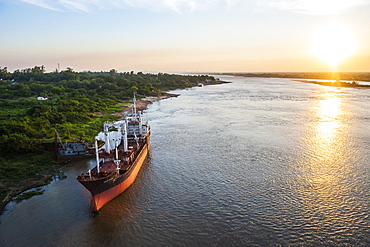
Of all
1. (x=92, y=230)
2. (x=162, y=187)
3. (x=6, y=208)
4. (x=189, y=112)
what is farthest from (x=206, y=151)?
(x=189, y=112)

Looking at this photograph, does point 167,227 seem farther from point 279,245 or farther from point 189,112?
point 189,112

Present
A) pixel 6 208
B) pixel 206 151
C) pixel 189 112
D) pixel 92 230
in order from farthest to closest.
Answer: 1. pixel 189 112
2. pixel 206 151
3. pixel 6 208
4. pixel 92 230

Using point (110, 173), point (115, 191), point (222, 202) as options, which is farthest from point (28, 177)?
point (222, 202)

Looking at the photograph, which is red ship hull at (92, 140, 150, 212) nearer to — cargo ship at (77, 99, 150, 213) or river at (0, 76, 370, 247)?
cargo ship at (77, 99, 150, 213)

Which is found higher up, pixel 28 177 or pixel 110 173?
pixel 110 173

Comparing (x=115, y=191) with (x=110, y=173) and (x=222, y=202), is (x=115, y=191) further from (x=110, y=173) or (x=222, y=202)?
(x=222, y=202)

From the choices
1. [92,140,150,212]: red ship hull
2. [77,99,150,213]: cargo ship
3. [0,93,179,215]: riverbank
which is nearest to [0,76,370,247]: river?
[92,140,150,212]: red ship hull

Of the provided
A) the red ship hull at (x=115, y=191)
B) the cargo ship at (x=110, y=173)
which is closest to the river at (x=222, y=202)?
the red ship hull at (x=115, y=191)

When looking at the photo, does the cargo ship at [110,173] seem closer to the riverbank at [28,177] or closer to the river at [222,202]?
the river at [222,202]
